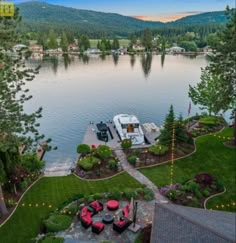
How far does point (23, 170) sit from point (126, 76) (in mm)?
58176

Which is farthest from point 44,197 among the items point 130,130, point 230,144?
point 230,144

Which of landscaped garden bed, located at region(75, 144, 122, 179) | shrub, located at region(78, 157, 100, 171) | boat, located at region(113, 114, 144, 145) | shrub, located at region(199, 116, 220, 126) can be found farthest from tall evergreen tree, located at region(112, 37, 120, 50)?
shrub, located at region(78, 157, 100, 171)

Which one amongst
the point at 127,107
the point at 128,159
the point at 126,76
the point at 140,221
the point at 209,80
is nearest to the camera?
the point at 140,221

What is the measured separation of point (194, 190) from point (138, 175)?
4.97 meters

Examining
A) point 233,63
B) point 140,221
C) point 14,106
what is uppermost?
point 233,63

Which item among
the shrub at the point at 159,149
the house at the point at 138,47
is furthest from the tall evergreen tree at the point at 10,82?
the house at the point at 138,47

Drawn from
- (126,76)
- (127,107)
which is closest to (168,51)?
(126,76)

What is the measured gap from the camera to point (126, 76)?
77.8m

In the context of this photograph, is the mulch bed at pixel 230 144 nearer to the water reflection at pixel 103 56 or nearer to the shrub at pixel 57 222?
the shrub at pixel 57 222

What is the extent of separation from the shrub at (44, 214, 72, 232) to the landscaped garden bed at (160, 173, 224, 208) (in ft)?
23.5

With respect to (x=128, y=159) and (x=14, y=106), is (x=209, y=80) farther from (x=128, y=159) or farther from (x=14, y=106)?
(x=14, y=106)

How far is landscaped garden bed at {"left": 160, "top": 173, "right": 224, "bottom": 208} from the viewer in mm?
20625

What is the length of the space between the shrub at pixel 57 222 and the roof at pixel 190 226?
6.75 meters

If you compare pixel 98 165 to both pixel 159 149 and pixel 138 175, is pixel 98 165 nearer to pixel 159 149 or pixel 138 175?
pixel 138 175
